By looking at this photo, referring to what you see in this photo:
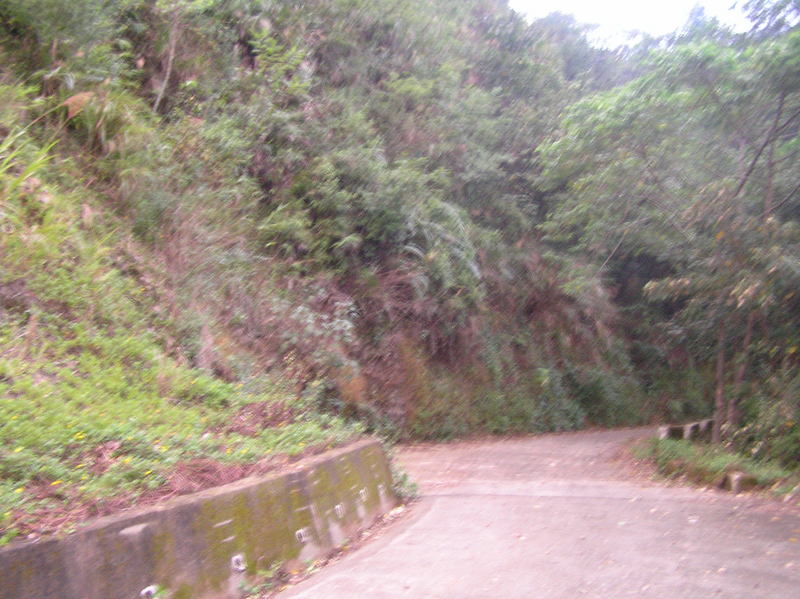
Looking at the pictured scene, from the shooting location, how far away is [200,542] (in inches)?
219

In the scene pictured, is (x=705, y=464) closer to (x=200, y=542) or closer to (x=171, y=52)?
(x=200, y=542)

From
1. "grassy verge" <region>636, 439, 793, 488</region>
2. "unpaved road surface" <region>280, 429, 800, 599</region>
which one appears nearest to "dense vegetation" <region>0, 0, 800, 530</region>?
"grassy verge" <region>636, 439, 793, 488</region>

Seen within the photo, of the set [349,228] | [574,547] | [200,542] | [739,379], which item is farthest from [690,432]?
[200,542]

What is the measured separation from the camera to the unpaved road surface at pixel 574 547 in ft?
19.5

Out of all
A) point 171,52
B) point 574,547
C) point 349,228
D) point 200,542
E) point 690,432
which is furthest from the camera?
point 690,432

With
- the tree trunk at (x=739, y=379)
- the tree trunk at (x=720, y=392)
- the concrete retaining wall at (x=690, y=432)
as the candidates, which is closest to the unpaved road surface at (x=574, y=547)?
the tree trunk at (x=720, y=392)

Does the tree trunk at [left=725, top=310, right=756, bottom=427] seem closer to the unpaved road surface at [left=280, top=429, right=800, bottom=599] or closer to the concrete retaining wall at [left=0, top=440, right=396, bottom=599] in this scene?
the unpaved road surface at [left=280, top=429, right=800, bottom=599]

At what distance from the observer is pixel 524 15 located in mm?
25188

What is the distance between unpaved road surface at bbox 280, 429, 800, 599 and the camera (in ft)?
19.5

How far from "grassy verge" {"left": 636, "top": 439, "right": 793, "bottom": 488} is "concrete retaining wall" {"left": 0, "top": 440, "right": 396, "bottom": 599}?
5.76 metres

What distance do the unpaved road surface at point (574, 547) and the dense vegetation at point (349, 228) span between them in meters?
1.59

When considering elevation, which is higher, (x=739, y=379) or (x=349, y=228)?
(x=349, y=228)

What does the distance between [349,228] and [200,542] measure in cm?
1052

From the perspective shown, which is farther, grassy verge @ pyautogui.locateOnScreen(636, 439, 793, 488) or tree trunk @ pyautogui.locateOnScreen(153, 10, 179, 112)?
tree trunk @ pyautogui.locateOnScreen(153, 10, 179, 112)
